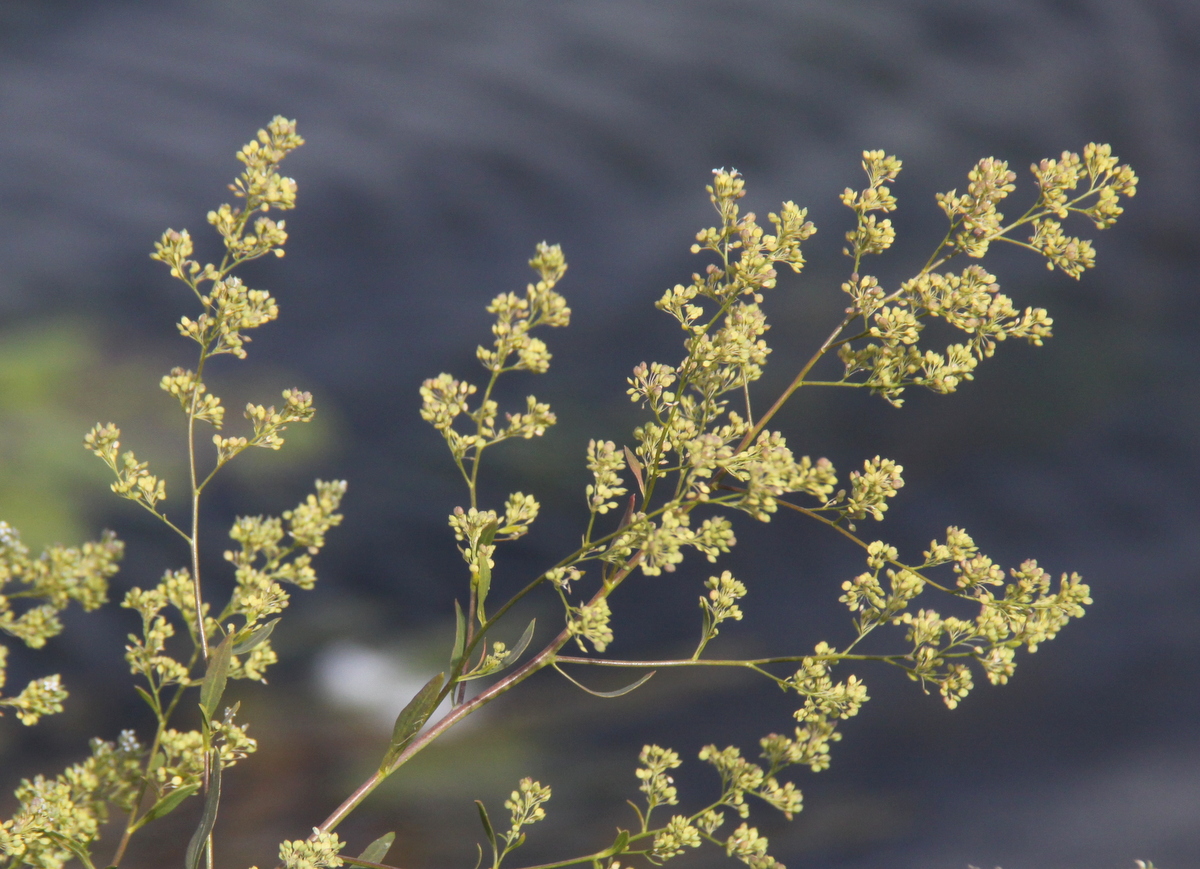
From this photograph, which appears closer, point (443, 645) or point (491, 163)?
point (443, 645)

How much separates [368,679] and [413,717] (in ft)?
6.32

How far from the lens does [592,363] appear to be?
2.94 metres

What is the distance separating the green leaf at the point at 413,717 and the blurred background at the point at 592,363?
60.9 inches

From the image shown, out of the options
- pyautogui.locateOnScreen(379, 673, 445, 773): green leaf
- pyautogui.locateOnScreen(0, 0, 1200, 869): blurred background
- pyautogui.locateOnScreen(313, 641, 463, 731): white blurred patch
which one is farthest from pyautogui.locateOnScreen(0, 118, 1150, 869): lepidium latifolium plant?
pyautogui.locateOnScreen(313, 641, 463, 731): white blurred patch

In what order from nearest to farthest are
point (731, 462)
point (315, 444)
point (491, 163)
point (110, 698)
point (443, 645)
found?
point (731, 462) → point (110, 698) → point (443, 645) → point (315, 444) → point (491, 163)

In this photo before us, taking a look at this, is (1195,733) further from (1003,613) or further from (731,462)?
(731,462)

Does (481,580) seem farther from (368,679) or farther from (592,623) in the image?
(368,679)

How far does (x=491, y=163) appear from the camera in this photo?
321 centimetres

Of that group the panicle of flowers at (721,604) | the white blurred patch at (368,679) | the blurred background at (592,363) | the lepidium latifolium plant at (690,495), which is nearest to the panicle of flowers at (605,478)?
the lepidium latifolium plant at (690,495)

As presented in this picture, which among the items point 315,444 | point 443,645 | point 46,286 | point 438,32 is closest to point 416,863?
point 443,645

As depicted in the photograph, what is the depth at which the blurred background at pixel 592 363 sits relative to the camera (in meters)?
2.25

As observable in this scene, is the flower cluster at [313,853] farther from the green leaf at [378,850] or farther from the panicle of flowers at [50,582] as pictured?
the panicle of flowers at [50,582]

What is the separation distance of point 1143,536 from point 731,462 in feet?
8.34

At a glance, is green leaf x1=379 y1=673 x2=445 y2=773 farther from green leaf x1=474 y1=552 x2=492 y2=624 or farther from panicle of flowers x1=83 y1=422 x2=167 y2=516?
panicle of flowers x1=83 y1=422 x2=167 y2=516
